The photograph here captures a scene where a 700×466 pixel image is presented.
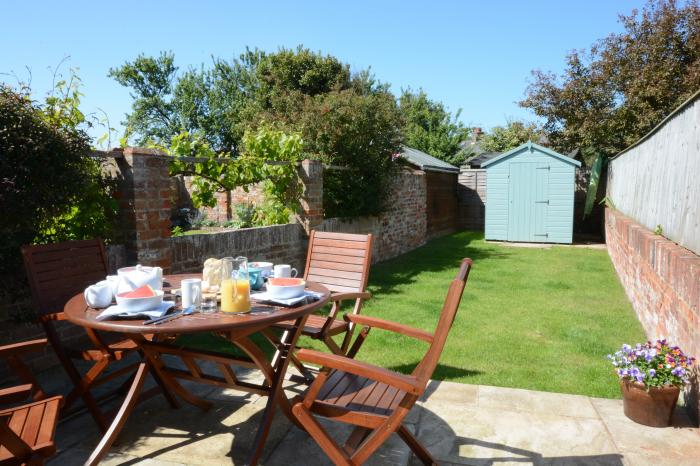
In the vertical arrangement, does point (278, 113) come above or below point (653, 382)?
above

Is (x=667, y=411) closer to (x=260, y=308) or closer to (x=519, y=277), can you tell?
(x=260, y=308)

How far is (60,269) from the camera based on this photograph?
123 inches

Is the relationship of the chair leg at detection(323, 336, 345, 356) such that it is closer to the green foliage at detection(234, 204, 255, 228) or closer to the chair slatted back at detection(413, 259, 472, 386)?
the chair slatted back at detection(413, 259, 472, 386)

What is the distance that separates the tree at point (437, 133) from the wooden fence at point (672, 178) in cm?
1789

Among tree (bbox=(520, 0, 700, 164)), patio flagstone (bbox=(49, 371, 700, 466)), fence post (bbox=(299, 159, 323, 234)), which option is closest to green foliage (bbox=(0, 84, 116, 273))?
patio flagstone (bbox=(49, 371, 700, 466))

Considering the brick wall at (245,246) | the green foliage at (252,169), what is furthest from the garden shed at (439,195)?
the brick wall at (245,246)

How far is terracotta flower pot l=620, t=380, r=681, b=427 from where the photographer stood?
2916mm

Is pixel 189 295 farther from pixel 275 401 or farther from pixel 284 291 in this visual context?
pixel 275 401

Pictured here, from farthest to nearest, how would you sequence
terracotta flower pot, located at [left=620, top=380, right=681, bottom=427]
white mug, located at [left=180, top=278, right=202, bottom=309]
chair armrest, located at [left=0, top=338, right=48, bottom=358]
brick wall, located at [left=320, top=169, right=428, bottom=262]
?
brick wall, located at [left=320, top=169, right=428, bottom=262], terracotta flower pot, located at [left=620, top=380, right=681, bottom=427], white mug, located at [left=180, top=278, right=202, bottom=309], chair armrest, located at [left=0, top=338, right=48, bottom=358]

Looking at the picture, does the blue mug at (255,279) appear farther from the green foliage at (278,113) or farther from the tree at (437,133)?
the tree at (437,133)

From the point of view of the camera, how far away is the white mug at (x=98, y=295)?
241 cm

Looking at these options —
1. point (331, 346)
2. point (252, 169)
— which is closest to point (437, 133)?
point (252, 169)

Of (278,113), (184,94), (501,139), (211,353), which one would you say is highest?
(184,94)

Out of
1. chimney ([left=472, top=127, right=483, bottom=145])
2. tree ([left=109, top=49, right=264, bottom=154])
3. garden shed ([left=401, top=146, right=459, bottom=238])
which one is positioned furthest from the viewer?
tree ([left=109, top=49, right=264, bottom=154])
